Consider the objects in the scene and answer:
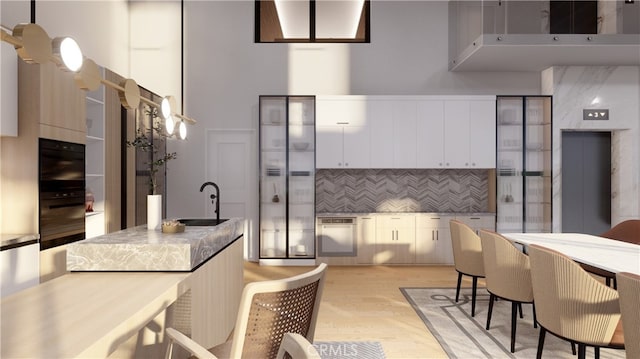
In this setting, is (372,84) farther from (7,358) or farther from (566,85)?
(7,358)

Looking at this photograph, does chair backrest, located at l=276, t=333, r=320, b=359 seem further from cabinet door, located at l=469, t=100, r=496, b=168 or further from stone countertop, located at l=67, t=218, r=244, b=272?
cabinet door, located at l=469, t=100, r=496, b=168

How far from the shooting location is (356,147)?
573 centimetres

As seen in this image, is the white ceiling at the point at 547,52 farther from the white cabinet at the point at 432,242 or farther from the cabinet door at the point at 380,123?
the white cabinet at the point at 432,242

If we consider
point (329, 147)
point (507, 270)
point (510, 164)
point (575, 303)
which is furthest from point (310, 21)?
point (575, 303)

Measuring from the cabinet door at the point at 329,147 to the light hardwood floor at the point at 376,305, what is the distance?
1540mm

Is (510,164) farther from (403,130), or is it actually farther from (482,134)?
(403,130)

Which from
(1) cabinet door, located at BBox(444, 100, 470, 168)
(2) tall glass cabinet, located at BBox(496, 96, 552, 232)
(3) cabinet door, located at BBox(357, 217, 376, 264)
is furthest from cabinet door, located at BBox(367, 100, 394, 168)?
(2) tall glass cabinet, located at BBox(496, 96, 552, 232)

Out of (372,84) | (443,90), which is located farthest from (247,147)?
(443,90)

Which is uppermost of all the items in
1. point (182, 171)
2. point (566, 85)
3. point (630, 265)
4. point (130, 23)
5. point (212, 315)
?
point (130, 23)

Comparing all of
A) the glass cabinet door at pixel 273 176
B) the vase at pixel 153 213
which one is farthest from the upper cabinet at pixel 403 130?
the vase at pixel 153 213

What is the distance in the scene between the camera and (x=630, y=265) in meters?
2.42

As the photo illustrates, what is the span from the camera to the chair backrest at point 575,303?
2074mm

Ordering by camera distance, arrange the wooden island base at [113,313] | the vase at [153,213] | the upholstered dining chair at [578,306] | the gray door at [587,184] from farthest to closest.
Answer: the gray door at [587,184] → the vase at [153,213] → the upholstered dining chair at [578,306] → the wooden island base at [113,313]

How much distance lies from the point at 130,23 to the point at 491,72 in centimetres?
584
